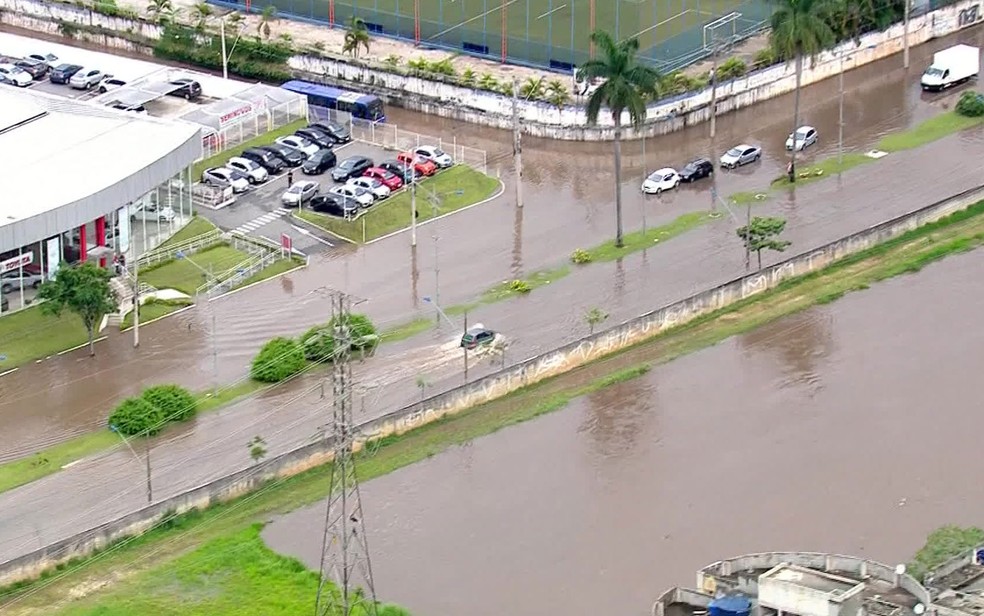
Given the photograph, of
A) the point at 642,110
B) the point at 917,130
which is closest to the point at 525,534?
the point at 642,110

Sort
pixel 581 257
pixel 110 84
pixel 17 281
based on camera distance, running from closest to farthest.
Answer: pixel 17 281 → pixel 581 257 → pixel 110 84

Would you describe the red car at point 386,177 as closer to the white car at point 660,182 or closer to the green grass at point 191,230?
the green grass at point 191,230

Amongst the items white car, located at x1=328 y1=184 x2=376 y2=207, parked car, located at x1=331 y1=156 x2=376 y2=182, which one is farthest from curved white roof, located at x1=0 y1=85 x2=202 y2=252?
parked car, located at x1=331 y1=156 x2=376 y2=182

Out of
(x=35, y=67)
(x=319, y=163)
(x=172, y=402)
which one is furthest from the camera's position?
(x=35, y=67)

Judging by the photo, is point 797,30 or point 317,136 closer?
point 797,30

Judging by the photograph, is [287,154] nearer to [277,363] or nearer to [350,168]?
[350,168]

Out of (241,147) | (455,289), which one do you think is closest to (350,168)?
(241,147)

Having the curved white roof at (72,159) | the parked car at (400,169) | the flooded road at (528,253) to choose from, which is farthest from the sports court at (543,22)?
the curved white roof at (72,159)
